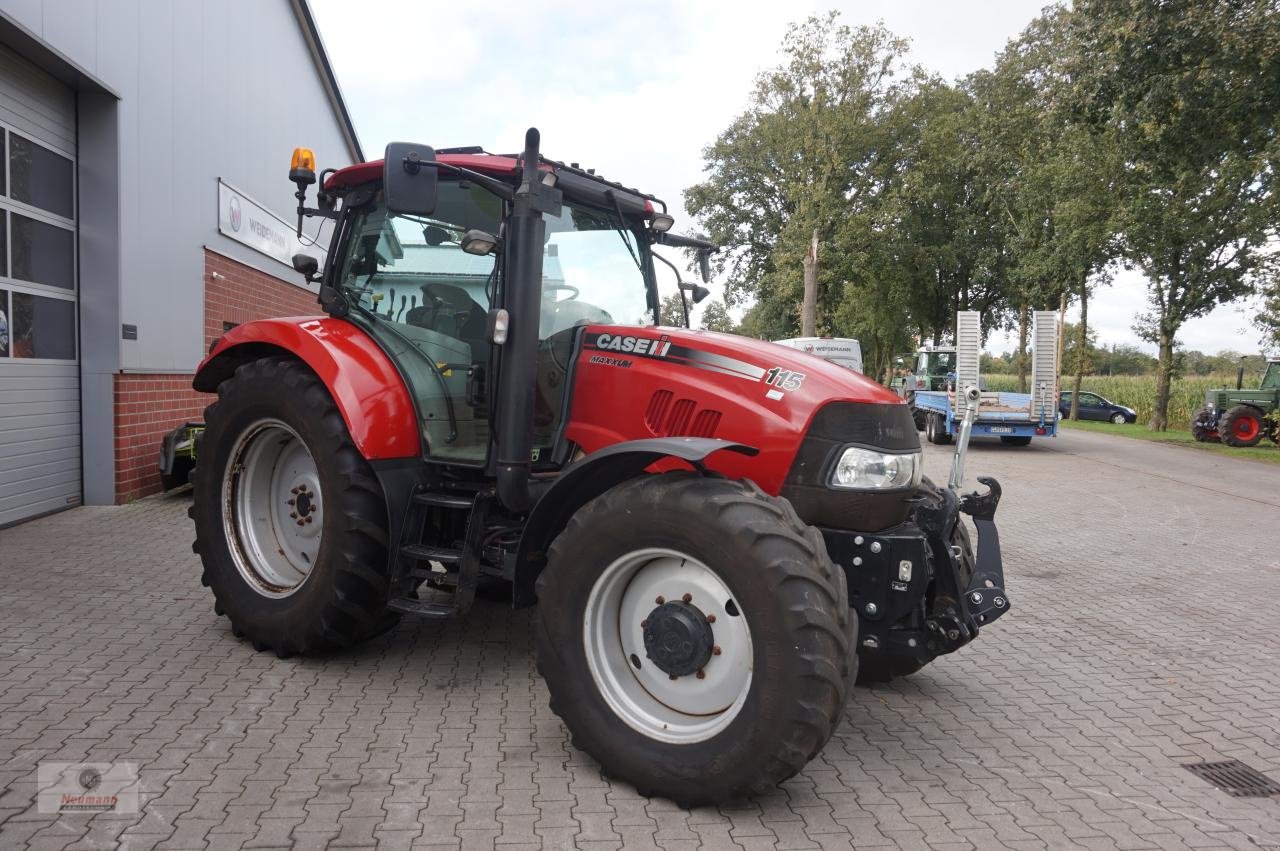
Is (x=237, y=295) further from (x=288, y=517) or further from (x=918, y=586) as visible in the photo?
(x=918, y=586)

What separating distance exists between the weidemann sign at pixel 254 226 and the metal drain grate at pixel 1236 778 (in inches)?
355

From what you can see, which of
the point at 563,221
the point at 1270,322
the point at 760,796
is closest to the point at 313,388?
the point at 563,221

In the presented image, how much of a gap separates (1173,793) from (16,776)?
4282 millimetres

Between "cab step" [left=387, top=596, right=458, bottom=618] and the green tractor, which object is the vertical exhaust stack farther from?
the green tractor

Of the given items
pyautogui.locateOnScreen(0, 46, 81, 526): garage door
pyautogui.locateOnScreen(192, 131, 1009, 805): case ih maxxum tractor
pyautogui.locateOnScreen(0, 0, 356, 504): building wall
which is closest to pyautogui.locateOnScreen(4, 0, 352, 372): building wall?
pyautogui.locateOnScreen(0, 0, 356, 504): building wall

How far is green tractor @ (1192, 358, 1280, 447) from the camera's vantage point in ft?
65.3

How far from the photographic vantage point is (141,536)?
6977 millimetres

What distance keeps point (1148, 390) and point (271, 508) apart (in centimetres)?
4027

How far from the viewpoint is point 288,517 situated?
4668 mm

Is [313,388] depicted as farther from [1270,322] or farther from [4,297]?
[1270,322]

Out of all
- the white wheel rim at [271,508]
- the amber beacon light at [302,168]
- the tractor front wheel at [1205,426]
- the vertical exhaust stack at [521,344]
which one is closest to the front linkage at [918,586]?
the vertical exhaust stack at [521,344]

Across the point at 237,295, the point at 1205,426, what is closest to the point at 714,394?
the point at 237,295

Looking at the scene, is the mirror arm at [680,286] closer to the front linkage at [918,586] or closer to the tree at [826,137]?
the front linkage at [918,586]

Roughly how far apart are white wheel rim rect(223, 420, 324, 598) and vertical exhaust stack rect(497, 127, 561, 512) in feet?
4.45
